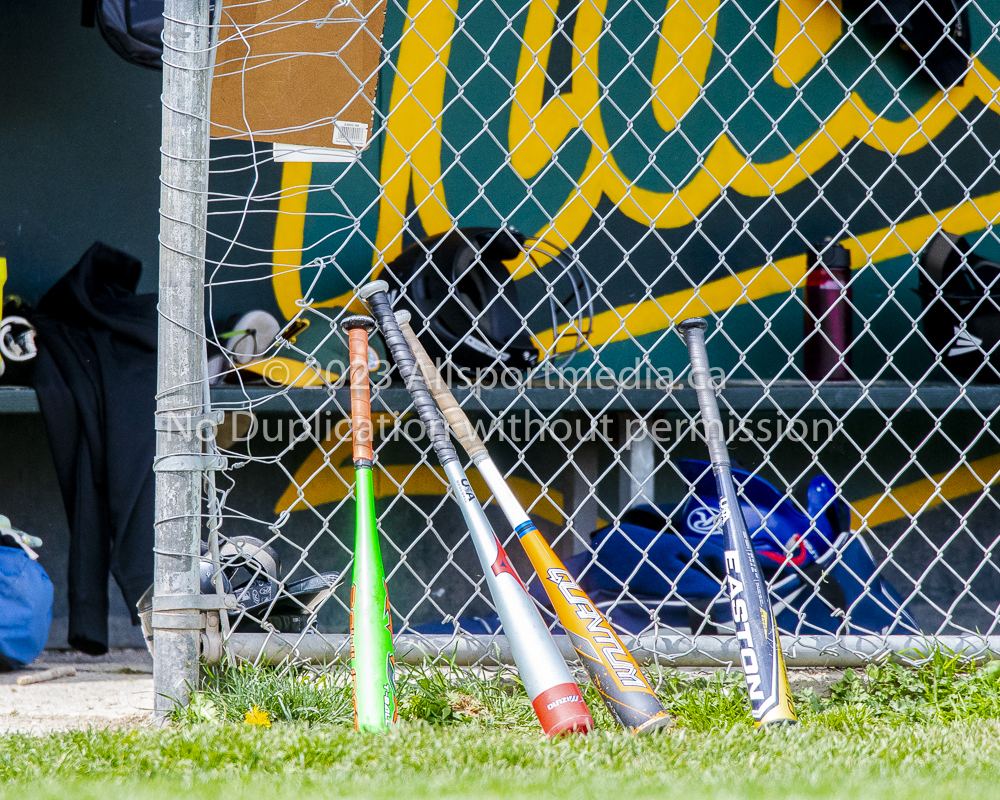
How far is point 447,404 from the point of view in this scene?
153cm

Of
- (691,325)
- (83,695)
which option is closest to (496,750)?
(691,325)

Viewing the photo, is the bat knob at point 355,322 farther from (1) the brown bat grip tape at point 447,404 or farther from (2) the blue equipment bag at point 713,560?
(2) the blue equipment bag at point 713,560

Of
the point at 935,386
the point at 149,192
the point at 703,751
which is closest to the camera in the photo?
the point at 703,751

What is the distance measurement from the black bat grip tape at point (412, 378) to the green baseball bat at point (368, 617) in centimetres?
9

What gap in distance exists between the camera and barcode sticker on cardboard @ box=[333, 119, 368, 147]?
1.58 meters

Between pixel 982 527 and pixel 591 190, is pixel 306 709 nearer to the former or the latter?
pixel 591 190

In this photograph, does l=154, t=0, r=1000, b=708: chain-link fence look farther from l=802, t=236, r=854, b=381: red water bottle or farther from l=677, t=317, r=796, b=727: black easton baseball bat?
l=677, t=317, r=796, b=727: black easton baseball bat

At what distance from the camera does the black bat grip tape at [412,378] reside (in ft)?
4.79

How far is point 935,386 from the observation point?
104 inches

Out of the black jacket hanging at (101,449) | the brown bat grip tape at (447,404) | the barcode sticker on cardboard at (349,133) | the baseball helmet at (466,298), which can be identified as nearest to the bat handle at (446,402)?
the brown bat grip tape at (447,404)

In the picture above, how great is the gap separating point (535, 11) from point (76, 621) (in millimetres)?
2561

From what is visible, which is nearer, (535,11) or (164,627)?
(164,627)

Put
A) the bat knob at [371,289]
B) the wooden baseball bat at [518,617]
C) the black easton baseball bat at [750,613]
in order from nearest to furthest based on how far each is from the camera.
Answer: the wooden baseball bat at [518,617]
the black easton baseball bat at [750,613]
the bat knob at [371,289]

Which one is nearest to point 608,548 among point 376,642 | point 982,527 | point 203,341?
point 376,642
